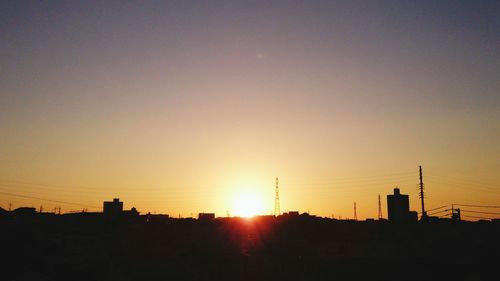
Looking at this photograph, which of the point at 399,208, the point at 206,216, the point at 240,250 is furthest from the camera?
the point at 206,216

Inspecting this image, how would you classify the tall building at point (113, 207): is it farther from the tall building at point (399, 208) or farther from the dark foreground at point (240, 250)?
the tall building at point (399, 208)

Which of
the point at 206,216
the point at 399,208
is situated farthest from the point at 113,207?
the point at 399,208

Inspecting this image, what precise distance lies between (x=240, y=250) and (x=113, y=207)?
15356 mm

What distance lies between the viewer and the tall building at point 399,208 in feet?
180

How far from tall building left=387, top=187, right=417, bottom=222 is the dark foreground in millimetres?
2540

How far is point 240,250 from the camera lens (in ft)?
148

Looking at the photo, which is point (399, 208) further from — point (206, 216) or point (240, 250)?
point (206, 216)

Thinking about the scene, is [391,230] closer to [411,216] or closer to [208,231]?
[411,216]

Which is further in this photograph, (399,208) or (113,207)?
(399,208)

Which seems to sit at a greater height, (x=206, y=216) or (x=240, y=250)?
(x=206, y=216)

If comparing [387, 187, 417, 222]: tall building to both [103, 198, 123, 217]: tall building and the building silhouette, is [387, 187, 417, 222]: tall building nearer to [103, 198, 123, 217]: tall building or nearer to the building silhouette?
the building silhouette

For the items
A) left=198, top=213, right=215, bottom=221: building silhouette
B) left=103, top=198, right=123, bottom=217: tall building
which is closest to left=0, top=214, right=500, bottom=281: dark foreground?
left=103, top=198, right=123, bottom=217: tall building

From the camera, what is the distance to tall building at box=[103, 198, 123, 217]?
49250mm

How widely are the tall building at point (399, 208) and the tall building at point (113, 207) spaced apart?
3202 centimetres
